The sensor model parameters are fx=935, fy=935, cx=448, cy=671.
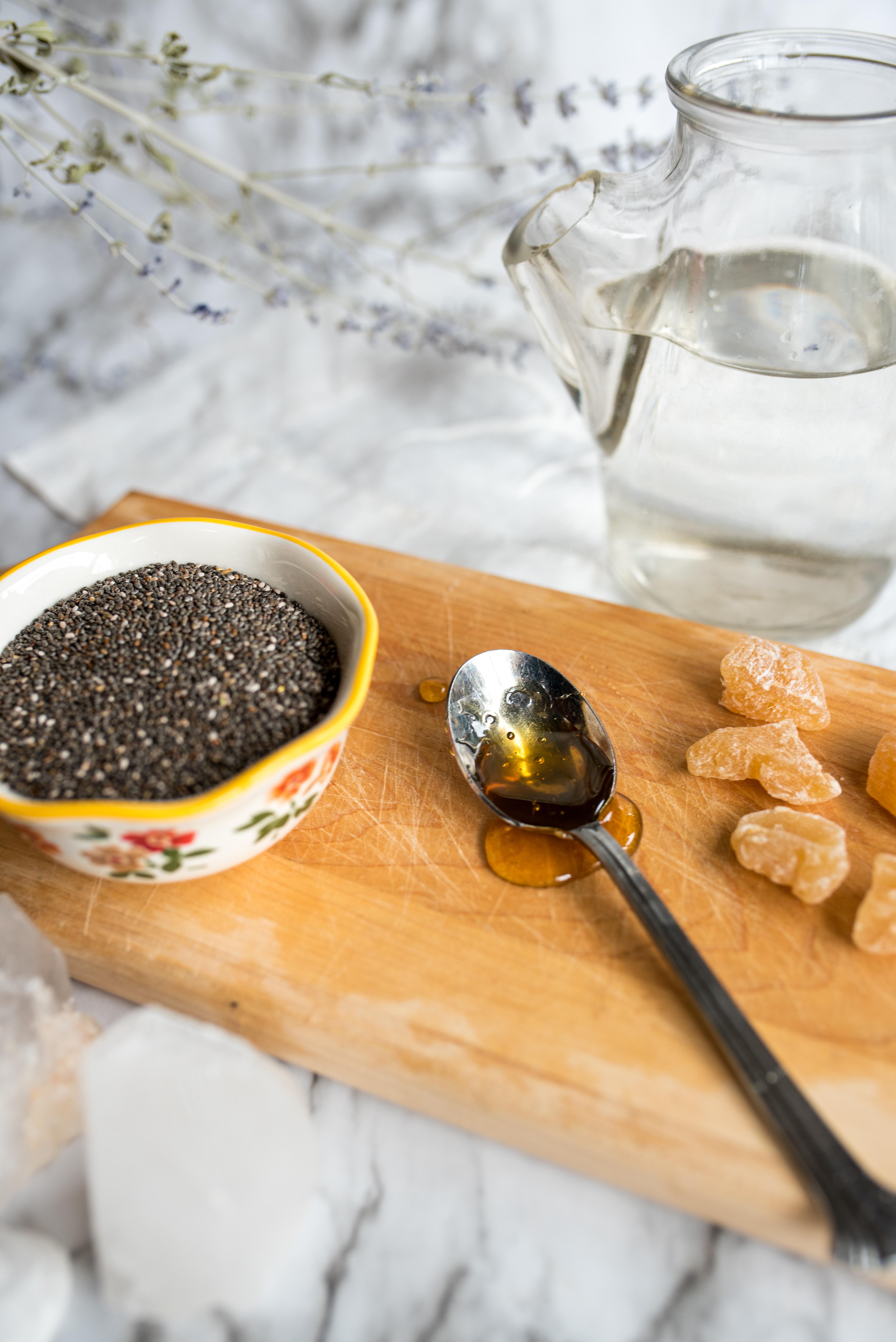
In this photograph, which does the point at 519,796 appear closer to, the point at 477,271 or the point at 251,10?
the point at 477,271

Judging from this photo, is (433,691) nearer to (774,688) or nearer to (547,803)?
(547,803)

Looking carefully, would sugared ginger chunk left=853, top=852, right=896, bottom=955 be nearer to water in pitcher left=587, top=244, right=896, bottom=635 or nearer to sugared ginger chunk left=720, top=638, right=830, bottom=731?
sugared ginger chunk left=720, top=638, right=830, bottom=731

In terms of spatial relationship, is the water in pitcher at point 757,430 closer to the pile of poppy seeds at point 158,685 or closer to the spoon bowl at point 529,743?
→ the spoon bowl at point 529,743

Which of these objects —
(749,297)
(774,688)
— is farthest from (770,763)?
(749,297)

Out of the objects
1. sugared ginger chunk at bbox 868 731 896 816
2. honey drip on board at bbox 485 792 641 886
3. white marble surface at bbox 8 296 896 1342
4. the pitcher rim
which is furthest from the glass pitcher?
white marble surface at bbox 8 296 896 1342

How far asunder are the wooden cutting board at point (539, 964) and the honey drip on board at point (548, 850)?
0.4 inches

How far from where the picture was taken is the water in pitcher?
0.88 meters

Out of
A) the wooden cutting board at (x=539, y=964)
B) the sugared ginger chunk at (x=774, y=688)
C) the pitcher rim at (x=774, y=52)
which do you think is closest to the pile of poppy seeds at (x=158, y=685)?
the wooden cutting board at (x=539, y=964)

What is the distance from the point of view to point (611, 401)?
1001 millimetres

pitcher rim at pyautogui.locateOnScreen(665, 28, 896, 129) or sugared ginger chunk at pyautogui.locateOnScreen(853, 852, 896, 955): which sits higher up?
pitcher rim at pyautogui.locateOnScreen(665, 28, 896, 129)

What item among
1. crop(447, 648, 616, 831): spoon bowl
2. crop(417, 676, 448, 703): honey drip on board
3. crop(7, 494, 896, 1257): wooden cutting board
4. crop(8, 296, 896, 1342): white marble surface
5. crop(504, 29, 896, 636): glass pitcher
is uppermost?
crop(504, 29, 896, 636): glass pitcher

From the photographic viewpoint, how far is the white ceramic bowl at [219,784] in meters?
0.64

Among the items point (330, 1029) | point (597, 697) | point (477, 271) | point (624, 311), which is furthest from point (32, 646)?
point (477, 271)

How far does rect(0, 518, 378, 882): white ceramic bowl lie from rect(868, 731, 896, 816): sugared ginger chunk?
47 centimetres
